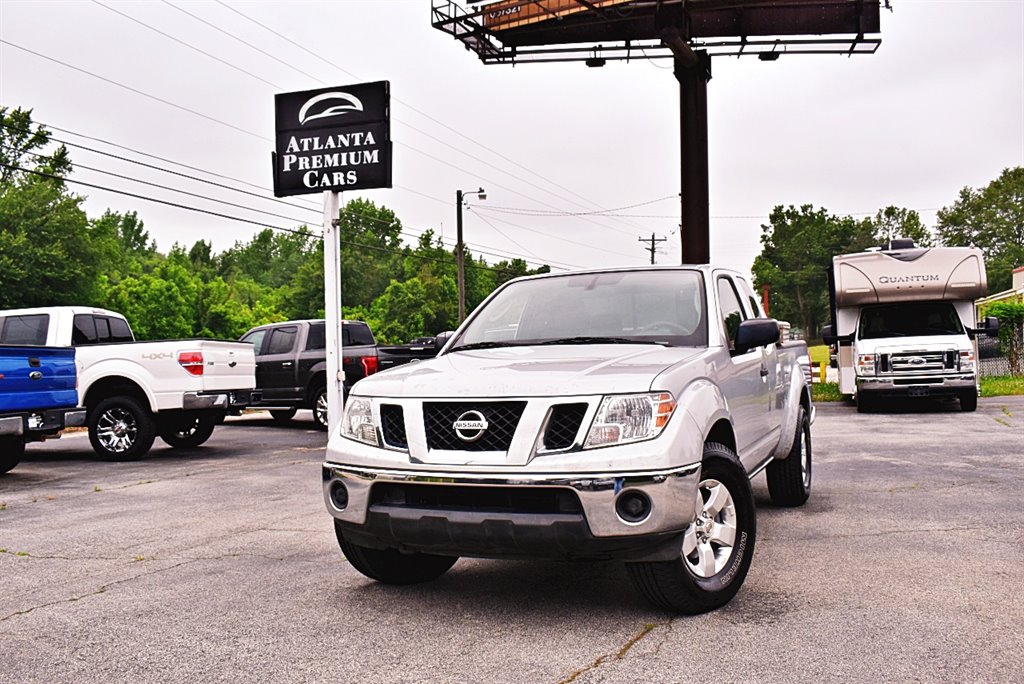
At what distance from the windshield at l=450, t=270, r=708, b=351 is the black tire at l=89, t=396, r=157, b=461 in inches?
323

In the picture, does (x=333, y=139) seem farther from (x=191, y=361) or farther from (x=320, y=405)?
(x=320, y=405)

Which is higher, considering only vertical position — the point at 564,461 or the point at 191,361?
the point at 191,361

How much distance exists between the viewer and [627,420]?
14.9 feet

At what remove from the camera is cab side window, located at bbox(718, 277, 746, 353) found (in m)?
6.18

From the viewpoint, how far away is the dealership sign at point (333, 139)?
1232 centimetres

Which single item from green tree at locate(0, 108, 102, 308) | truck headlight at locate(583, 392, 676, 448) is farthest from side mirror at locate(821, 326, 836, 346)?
green tree at locate(0, 108, 102, 308)

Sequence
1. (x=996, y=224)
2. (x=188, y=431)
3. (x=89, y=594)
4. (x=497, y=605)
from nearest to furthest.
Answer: (x=497, y=605) → (x=89, y=594) → (x=188, y=431) → (x=996, y=224)

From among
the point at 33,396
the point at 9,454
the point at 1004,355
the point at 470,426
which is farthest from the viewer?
the point at 1004,355

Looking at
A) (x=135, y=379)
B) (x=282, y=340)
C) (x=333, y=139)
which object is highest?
(x=333, y=139)

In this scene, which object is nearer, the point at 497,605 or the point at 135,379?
the point at 497,605

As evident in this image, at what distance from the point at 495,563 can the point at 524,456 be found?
1.83m

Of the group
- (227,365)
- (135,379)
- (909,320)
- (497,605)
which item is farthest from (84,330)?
(909,320)

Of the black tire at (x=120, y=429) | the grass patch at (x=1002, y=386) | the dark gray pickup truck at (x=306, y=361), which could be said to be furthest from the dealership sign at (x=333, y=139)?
the grass patch at (x=1002, y=386)

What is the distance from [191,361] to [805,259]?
112 m
